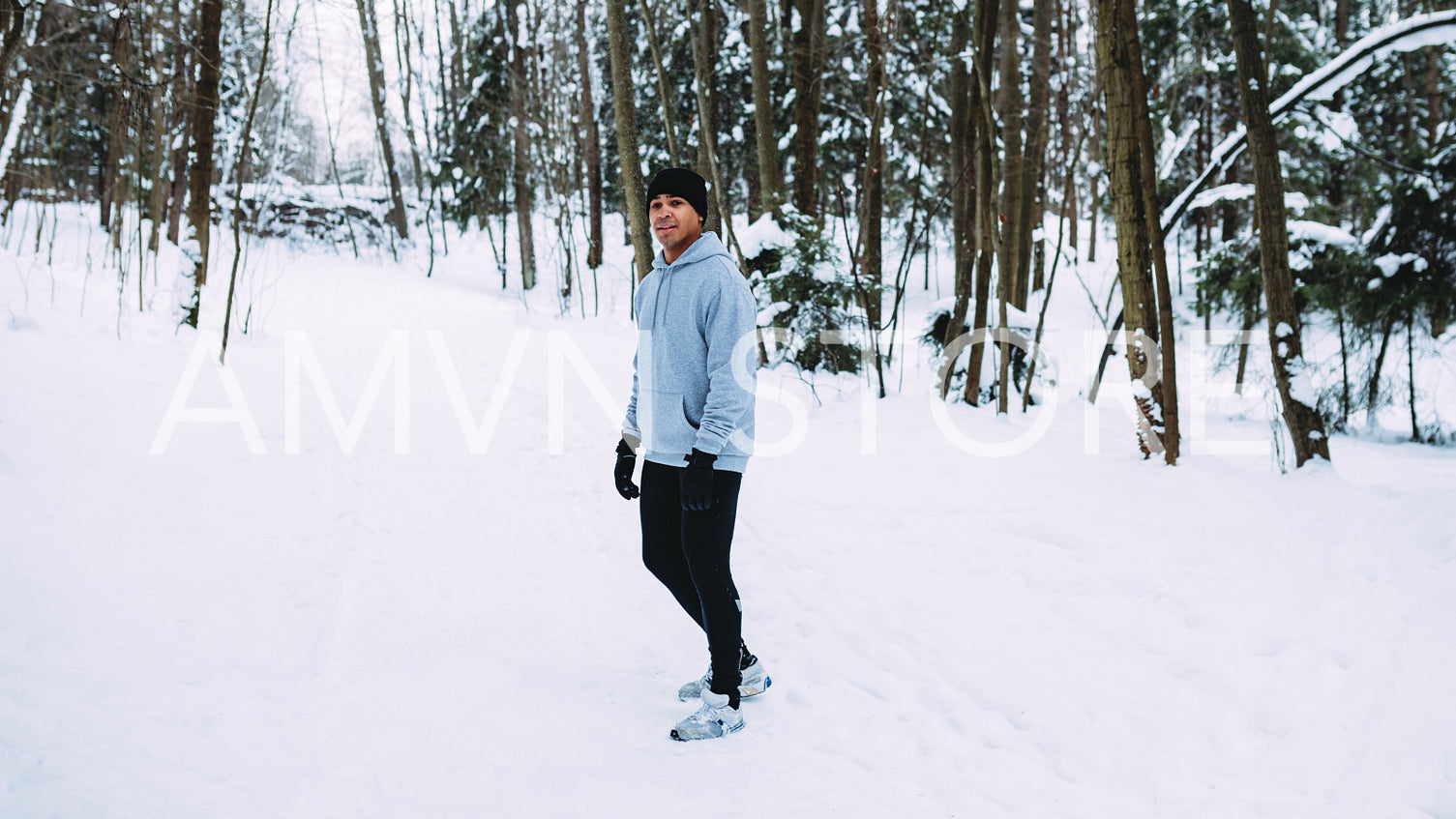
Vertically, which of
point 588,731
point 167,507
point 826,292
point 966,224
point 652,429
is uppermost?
point 966,224

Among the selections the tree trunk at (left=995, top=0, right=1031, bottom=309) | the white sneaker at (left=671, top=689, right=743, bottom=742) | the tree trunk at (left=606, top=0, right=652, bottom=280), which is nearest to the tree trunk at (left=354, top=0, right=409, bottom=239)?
the tree trunk at (left=606, top=0, right=652, bottom=280)

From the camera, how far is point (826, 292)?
862cm

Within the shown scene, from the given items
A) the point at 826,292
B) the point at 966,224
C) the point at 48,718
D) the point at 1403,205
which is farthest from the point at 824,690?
the point at 1403,205

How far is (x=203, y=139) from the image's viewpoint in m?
9.42

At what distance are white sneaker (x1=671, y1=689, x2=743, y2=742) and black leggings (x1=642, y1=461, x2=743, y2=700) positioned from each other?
0.04 m

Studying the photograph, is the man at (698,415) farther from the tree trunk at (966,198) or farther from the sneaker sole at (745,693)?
the tree trunk at (966,198)

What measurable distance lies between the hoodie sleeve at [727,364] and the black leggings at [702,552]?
177 mm

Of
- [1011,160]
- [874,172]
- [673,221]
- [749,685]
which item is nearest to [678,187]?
[673,221]

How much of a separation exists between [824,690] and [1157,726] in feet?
3.77

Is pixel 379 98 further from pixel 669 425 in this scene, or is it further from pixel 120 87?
pixel 669 425

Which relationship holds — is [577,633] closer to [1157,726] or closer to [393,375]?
[1157,726]

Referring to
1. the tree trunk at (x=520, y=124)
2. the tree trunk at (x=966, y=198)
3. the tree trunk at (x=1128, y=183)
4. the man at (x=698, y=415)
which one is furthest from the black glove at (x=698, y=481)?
the tree trunk at (x=520, y=124)

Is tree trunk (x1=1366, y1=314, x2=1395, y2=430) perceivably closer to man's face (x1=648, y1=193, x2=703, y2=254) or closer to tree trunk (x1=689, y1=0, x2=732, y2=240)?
tree trunk (x1=689, y1=0, x2=732, y2=240)

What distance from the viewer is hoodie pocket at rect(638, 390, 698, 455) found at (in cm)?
272
